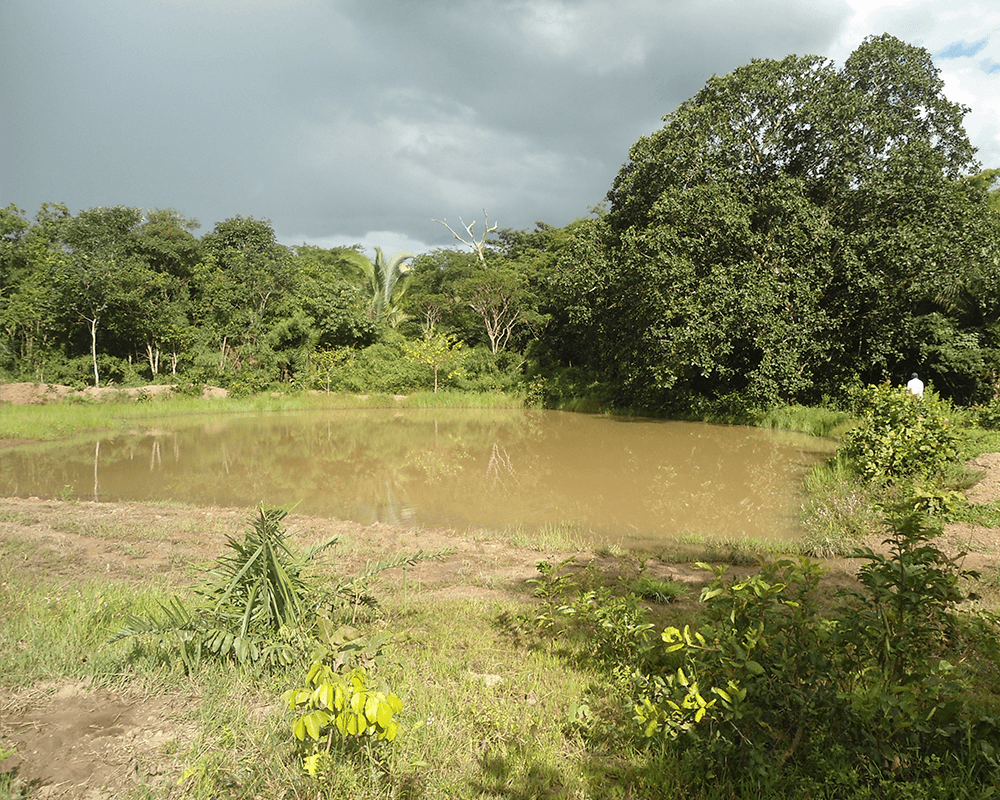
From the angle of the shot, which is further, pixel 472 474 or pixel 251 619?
pixel 472 474

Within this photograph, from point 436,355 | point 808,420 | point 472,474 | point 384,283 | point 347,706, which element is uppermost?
point 384,283

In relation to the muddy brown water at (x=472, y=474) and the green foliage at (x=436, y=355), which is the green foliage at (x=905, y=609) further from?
the green foliage at (x=436, y=355)

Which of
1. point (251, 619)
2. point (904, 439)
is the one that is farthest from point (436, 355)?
point (251, 619)

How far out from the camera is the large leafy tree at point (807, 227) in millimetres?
12992

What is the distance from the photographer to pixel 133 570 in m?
4.79

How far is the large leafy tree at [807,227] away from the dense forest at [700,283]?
54mm

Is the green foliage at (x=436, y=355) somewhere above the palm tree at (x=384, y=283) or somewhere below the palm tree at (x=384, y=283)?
below

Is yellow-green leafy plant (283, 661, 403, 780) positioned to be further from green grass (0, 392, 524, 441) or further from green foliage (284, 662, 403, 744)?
green grass (0, 392, 524, 441)

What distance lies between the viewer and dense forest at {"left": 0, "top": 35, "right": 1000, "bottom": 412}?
13062 mm

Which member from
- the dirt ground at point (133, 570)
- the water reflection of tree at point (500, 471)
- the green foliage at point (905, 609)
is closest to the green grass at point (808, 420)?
the dirt ground at point (133, 570)

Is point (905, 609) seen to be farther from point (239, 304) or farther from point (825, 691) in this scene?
point (239, 304)

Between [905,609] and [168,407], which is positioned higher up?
[905,609]

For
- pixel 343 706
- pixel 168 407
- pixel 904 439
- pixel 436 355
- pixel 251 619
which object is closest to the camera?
pixel 343 706

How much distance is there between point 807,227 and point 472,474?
10587 mm
